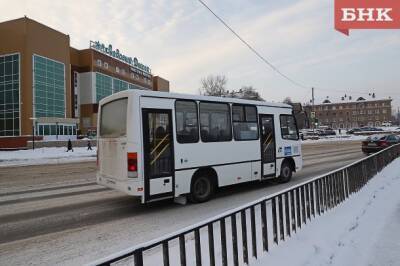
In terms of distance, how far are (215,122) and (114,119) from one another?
261cm

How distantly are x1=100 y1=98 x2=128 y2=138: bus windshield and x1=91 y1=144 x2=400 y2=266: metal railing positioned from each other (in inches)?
159

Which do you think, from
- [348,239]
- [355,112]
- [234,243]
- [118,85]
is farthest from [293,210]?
[355,112]

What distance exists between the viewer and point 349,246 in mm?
4977

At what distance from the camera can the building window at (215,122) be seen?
29.7ft

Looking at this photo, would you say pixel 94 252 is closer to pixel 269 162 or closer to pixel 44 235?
pixel 44 235

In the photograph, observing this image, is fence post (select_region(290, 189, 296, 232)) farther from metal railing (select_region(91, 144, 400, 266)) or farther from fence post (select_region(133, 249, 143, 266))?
fence post (select_region(133, 249, 143, 266))

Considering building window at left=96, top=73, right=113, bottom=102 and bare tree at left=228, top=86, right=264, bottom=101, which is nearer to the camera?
bare tree at left=228, top=86, right=264, bottom=101

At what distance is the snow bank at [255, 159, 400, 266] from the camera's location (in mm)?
4523

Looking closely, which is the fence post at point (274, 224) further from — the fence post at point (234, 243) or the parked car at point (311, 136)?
the parked car at point (311, 136)

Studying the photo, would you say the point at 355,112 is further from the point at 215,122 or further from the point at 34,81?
the point at 215,122

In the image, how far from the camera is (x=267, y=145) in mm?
11078

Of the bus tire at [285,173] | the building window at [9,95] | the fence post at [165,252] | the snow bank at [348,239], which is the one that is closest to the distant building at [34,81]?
the building window at [9,95]

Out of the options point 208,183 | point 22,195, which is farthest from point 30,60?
point 208,183

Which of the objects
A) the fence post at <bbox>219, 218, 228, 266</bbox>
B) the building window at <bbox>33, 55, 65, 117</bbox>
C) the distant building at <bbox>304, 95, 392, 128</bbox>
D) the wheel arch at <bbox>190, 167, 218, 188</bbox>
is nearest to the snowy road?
the wheel arch at <bbox>190, 167, 218, 188</bbox>
